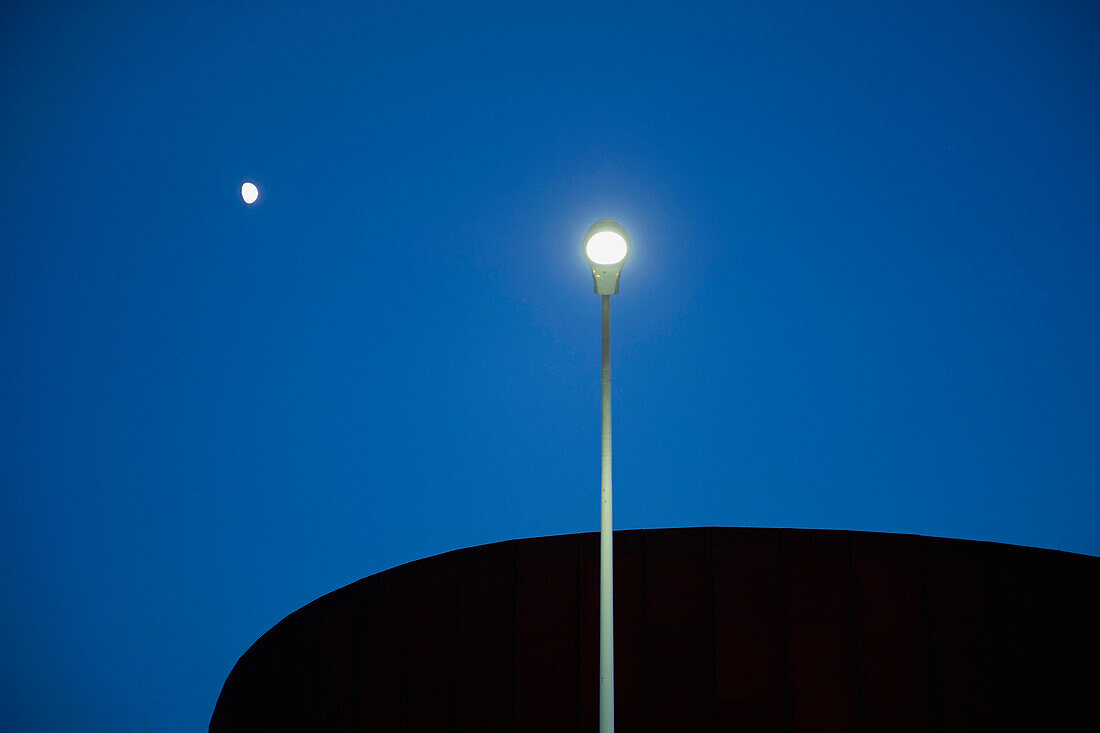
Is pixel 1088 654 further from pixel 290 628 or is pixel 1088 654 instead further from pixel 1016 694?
pixel 290 628

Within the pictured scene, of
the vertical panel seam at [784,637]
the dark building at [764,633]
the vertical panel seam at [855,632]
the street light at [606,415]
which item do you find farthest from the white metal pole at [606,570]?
the vertical panel seam at [855,632]

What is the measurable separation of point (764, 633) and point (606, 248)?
14.9 feet

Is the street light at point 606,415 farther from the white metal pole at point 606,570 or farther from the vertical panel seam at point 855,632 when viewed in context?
the vertical panel seam at point 855,632

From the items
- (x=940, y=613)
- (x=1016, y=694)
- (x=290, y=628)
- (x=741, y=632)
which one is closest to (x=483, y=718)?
(x=290, y=628)

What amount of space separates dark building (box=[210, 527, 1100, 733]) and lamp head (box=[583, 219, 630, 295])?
3126mm

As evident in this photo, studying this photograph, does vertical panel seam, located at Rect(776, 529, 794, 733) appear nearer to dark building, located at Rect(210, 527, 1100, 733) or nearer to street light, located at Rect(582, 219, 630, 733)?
dark building, located at Rect(210, 527, 1100, 733)

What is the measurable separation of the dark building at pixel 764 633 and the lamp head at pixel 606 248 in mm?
3126

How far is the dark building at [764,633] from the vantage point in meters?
5.55

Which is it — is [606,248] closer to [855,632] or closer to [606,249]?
[606,249]

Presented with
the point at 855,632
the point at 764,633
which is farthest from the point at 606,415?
the point at 855,632

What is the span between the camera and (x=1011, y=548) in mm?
5922

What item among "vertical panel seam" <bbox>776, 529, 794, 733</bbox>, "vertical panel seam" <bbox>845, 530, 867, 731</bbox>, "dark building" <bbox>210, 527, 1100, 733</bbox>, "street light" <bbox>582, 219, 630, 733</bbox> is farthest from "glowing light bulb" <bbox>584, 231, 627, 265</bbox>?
"vertical panel seam" <bbox>845, 530, 867, 731</bbox>

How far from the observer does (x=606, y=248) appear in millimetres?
3656

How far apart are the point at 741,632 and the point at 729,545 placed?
0.85 metres
